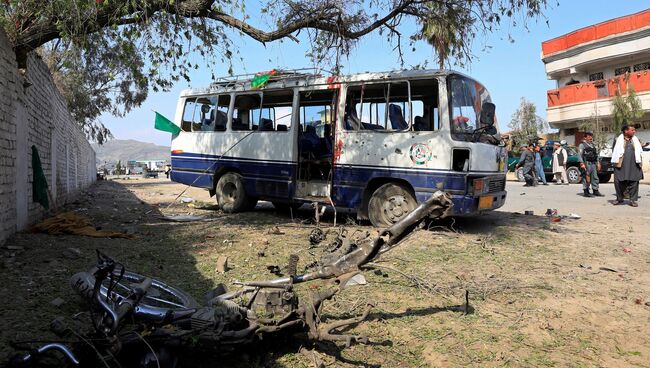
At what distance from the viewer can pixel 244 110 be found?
927 cm

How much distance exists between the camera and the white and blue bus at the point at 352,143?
6.89 metres

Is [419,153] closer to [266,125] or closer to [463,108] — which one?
[463,108]

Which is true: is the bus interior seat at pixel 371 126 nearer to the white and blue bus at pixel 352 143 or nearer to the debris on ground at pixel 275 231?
the white and blue bus at pixel 352 143

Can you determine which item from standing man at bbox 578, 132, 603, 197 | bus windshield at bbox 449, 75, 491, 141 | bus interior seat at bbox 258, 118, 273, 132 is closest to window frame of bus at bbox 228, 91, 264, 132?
bus interior seat at bbox 258, 118, 273, 132

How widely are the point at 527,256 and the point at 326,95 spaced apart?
4.32 meters

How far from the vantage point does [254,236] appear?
6836mm

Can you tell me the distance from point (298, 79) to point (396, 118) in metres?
2.19

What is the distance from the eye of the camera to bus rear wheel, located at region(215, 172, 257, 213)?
924 centimetres

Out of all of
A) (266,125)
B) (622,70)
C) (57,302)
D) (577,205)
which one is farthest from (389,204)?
(622,70)

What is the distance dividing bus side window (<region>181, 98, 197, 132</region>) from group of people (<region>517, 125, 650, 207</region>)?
948 centimetres

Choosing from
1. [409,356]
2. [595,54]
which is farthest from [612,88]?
[409,356]

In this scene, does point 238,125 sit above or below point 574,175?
above

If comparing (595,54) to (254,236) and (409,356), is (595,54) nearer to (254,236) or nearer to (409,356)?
(254,236)

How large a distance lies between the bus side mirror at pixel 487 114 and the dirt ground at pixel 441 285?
1.69 metres
